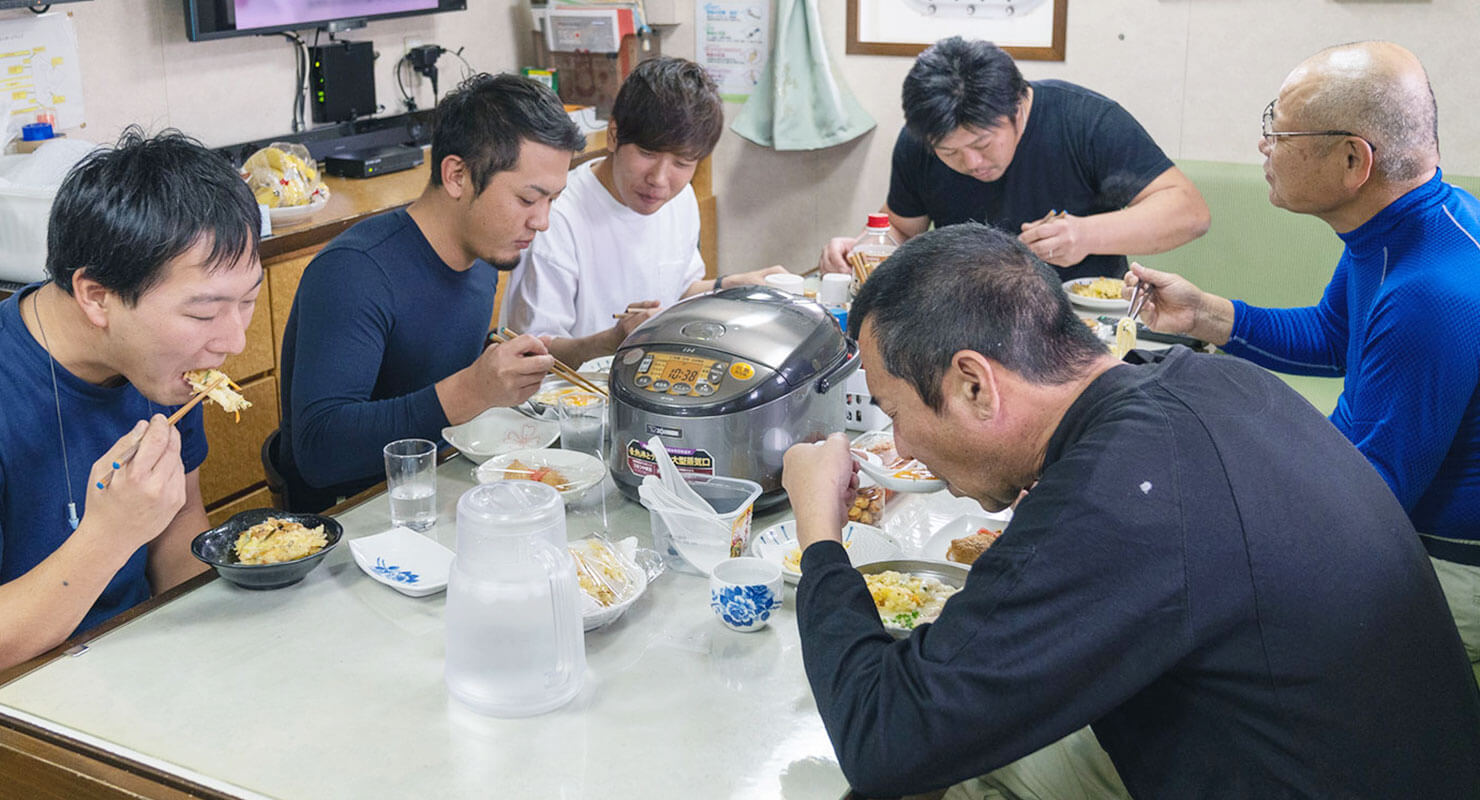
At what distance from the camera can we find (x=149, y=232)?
4.94 ft

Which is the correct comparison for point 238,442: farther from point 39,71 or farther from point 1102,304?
point 1102,304

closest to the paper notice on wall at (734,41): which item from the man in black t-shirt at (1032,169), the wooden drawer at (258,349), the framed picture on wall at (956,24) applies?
the framed picture on wall at (956,24)

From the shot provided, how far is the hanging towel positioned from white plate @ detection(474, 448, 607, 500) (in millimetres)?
2833

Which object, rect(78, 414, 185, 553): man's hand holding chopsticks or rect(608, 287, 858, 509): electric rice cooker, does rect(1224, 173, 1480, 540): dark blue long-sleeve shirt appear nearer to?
rect(608, 287, 858, 509): electric rice cooker

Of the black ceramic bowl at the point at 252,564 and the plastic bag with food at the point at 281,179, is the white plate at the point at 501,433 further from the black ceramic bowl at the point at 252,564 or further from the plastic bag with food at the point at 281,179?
the plastic bag with food at the point at 281,179

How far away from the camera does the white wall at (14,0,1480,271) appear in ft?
11.6

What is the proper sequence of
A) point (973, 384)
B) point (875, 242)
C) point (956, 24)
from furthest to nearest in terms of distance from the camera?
point (956, 24) < point (875, 242) < point (973, 384)

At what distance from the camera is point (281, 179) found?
339 centimetres

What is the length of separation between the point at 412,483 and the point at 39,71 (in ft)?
7.25

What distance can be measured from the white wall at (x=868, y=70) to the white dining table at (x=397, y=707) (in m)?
2.47

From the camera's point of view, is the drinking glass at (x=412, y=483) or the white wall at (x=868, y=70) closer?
the drinking glass at (x=412, y=483)

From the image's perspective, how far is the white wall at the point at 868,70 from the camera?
3541mm

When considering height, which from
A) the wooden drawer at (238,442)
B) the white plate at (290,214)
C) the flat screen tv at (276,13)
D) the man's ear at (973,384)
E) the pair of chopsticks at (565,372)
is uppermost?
the flat screen tv at (276,13)

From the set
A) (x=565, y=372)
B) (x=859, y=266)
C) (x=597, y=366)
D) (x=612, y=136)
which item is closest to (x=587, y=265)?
(x=612, y=136)
